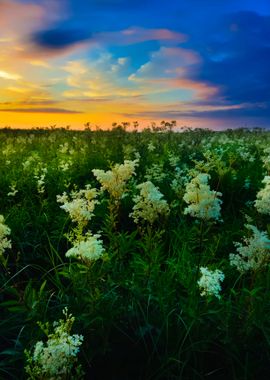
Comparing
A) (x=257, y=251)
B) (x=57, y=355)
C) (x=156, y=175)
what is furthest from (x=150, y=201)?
(x=156, y=175)

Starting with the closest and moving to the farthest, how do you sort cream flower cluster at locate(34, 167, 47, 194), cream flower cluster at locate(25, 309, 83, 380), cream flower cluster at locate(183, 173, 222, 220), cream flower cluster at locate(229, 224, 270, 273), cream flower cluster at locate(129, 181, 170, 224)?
cream flower cluster at locate(25, 309, 83, 380)
cream flower cluster at locate(229, 224, 270, 273)
cream flower cluster at locate(183, 173, 222, 220)
cream flower cluster at locate(129, 181, 170, 224)
cream flower cluster at locate(34, 167, 47, 194)

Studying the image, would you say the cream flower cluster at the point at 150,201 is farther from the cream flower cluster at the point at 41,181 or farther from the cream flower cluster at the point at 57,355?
the cream flower cluster at the point at 41,181

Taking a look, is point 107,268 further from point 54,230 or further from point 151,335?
A: point 54,230

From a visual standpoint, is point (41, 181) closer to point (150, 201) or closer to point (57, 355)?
point (150, 201)

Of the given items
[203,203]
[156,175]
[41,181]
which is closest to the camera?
[203,203]

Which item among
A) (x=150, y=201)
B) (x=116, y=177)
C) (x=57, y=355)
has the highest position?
(x=116, y=177)

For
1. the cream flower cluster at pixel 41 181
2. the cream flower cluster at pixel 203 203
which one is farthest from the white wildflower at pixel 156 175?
the cream flower cluster at pixel 203 203

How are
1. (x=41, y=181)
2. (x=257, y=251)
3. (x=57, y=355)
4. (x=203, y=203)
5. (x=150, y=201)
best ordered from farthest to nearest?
(x=41, y=181)
(x=150, y=201)
(x=203, y=203)
(x=257, y=251)
(x=57, y=355)

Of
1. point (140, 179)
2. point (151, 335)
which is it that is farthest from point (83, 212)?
point (140, 179)

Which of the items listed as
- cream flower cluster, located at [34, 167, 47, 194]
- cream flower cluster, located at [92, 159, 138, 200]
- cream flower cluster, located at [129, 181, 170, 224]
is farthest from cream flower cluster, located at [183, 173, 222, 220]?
cream flower cluster, located at [34, 167, 47, 194]

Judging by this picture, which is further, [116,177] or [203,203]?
[116,177]

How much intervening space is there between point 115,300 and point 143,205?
3.26ft

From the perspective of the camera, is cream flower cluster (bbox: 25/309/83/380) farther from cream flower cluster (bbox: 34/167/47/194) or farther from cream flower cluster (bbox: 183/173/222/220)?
cream flower cluster (bbox: 34/167/47/194)

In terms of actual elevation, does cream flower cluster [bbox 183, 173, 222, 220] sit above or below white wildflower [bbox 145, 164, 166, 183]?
above
